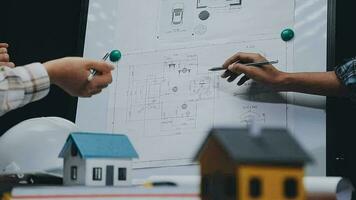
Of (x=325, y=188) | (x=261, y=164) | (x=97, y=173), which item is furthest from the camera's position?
(x=325, y=188)

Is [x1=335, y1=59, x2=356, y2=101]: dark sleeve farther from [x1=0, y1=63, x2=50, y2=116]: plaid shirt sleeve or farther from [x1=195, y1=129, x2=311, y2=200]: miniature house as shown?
[x1=195, y1=129, x2=311, y2=200]: miniature house

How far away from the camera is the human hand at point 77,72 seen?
941 mm

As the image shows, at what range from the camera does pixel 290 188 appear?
0.46 m

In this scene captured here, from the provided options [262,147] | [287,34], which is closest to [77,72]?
[287,34]

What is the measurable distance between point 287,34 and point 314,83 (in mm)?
108

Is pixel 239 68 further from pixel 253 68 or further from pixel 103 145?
pixel 103 145

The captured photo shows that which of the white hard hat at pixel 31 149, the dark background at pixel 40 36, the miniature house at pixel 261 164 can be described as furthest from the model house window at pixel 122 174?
the dark background at pixel 40 36

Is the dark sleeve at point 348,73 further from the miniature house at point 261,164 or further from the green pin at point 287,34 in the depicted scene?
the miniature house at point 261,164

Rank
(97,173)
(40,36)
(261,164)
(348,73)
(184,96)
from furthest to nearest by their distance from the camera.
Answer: (40,36) → (184,96) → (348,73) → (97,173) → (261,164)

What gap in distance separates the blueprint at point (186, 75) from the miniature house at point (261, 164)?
0.62 metres

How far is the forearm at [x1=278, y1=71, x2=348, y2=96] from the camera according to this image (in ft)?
3.55

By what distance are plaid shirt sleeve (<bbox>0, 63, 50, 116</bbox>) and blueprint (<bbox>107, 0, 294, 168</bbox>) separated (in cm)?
34

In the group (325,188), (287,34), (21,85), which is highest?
(287,34)

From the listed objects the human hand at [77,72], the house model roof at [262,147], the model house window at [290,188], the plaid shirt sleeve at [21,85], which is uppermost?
the human hand at [77,72]
